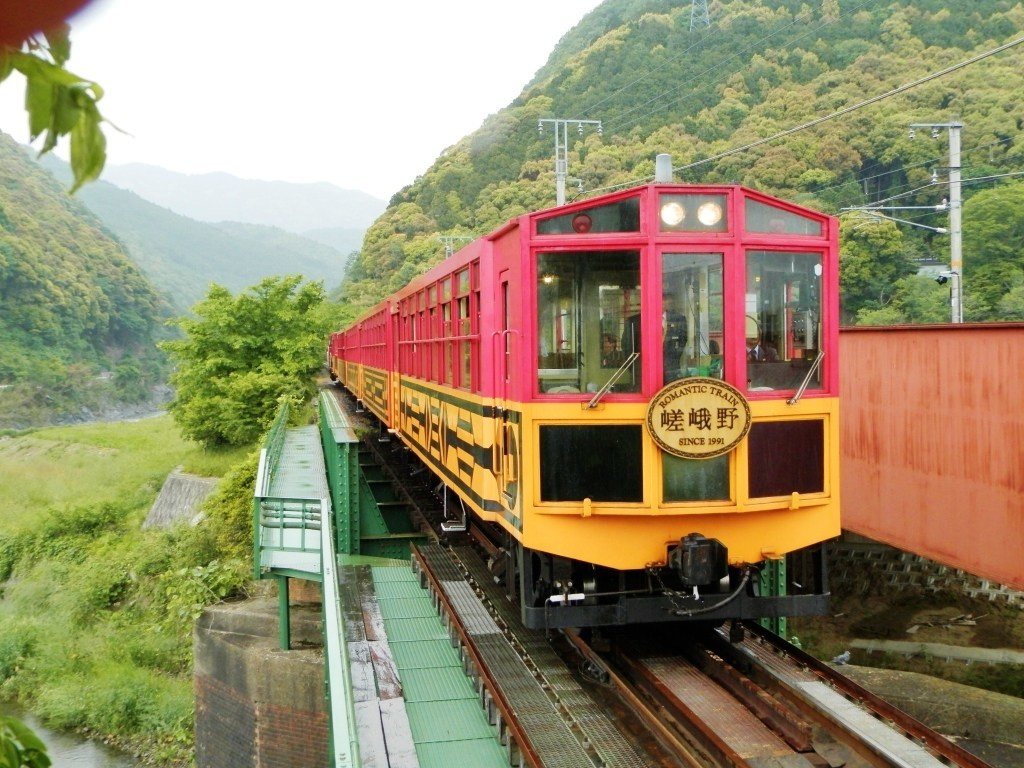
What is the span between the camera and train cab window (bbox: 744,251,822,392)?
6.23m

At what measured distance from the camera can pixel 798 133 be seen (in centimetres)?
4047

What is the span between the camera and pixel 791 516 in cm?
635

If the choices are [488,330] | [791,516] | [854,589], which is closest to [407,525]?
[854,589]

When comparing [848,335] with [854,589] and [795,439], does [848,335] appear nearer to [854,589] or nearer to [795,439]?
[854,589]

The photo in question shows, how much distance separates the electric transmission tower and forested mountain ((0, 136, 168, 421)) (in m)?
36.5

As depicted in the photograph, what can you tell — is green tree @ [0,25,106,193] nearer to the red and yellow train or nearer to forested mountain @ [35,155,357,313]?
the red and yellow train

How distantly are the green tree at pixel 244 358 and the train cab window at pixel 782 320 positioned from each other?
2165 cm

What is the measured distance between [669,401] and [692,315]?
572 mm

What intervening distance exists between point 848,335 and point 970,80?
109ft

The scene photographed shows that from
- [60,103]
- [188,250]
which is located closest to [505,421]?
[60,103]

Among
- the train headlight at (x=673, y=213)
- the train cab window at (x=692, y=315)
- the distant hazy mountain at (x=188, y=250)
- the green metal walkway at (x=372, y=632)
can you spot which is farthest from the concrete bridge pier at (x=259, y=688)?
the distant hazy mountain at (x=188, y=250)

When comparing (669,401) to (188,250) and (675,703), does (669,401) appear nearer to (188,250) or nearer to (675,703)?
(675,703)

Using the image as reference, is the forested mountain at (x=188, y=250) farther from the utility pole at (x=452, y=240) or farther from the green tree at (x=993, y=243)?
the green tree at (x=993, y=243)

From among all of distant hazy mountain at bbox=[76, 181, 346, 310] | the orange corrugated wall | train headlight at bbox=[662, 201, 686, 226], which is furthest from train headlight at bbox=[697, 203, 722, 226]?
distant hazy mountain at bbox=[76, 181, 346, 310]
